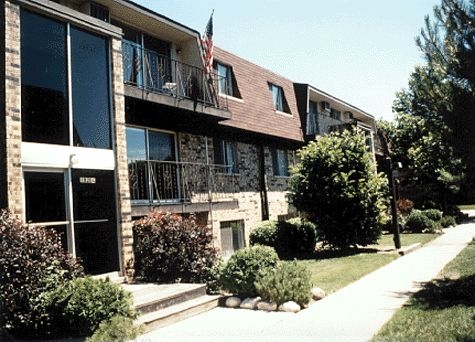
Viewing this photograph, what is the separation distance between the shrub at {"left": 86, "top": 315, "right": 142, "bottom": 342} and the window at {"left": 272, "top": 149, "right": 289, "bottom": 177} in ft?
47.5

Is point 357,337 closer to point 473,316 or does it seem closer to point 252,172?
point 473,316

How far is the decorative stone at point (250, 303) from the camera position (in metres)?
8.76

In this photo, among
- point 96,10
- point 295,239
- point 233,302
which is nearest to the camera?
point 233,302

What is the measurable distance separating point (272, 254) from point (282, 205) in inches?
425

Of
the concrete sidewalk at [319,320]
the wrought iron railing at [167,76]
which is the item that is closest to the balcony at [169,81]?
the wrought iron railing at [167,76]

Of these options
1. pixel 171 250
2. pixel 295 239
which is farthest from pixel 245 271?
pixel 295 239

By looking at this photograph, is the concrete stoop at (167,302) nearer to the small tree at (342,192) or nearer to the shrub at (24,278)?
the shrub at (24,278)

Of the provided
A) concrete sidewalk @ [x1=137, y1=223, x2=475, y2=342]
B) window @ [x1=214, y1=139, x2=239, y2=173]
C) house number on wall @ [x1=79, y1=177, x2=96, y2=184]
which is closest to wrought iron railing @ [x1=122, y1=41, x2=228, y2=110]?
window @ [x1=214, y1=139, x2=239, y2=173]

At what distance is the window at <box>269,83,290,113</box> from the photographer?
21.6 metres

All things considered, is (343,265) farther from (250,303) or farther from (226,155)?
(226,155)

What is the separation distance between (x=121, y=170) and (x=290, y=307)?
191 inches

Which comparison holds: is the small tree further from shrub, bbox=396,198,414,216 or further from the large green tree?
shrub, bbox=396,198,414,216

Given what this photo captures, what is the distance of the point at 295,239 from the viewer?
675 inches

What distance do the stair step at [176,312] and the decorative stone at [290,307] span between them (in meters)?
1.44
